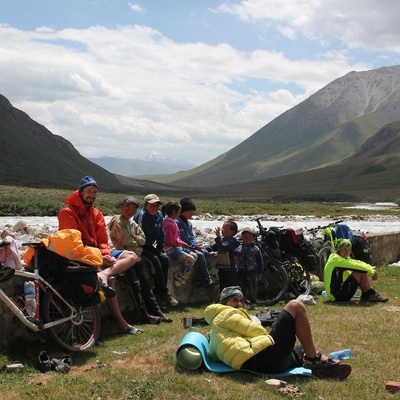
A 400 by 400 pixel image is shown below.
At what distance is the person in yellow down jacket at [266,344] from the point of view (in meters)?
6.50

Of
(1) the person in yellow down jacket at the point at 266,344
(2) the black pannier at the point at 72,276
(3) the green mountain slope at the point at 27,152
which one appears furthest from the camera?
(3) the green mountain slope at the point at 27,152

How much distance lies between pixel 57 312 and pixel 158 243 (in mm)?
3176

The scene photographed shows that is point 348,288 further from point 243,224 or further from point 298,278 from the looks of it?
point 243,224

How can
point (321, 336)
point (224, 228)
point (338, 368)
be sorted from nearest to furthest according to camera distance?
point (338, 368), point (321, 336), point (224, 228)

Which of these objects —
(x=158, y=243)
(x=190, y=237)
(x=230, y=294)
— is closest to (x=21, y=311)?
(x=230, y=294)

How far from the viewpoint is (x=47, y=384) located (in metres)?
6.07

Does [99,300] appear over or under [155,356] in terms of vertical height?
over

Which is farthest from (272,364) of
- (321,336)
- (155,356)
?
(321,336)

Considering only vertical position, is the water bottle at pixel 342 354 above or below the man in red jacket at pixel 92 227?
below

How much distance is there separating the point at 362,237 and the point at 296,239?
258 centimetres

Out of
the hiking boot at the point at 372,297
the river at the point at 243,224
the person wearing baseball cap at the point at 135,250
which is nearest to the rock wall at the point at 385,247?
the hiking boot at the point at 372,297

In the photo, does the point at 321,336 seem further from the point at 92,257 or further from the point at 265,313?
the point at 92,257

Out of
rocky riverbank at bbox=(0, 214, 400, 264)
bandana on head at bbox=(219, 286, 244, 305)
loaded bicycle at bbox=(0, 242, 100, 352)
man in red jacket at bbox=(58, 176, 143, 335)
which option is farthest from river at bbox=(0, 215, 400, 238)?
bandana on head at bbox=(219, 286, 244, 305)

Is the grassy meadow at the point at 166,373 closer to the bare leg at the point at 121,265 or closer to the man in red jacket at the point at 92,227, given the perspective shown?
the man in red jacket at the point at 92,227
